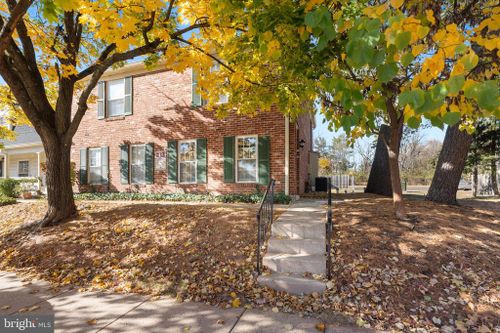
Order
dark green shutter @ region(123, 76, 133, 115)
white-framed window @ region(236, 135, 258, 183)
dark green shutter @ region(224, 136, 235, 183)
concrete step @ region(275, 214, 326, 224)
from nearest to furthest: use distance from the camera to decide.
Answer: concrete step @ region(275, 214, 326, 224), white-framed window @ region(236, 135, 258, 183), dark green shutter @ region(224, 136, 235, 183), dark green shutter @ region(123, 76, 133, 115)

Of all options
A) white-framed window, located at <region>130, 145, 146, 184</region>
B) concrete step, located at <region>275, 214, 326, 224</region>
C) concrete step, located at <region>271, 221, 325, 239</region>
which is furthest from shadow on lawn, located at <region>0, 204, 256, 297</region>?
white-framed window, located at <region>130, 145, 146, 184</region>


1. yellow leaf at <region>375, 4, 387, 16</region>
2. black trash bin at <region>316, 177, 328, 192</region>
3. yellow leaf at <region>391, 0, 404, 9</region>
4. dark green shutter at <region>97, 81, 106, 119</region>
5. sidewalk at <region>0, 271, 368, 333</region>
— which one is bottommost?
sidewalk at <region>0, 271, 368, 333</region>

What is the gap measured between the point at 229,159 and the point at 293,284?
694 centimetres

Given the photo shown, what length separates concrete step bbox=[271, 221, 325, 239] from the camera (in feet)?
17.1

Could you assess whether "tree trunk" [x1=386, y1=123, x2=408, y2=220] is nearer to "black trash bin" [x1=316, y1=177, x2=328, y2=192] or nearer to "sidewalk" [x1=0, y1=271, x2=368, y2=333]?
"sidewalk" [x1=0, y1=271, x2=368, y2=333]

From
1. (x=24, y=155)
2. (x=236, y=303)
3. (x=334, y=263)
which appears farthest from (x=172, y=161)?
(x=24, y=155)

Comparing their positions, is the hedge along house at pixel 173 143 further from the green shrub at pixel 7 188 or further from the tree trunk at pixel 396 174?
the tree trunk at pixel 396 174

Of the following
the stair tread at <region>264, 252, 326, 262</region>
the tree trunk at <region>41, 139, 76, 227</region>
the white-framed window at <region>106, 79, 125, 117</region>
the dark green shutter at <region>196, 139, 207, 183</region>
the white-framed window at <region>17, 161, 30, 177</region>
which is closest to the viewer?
the stair tread at <region>264, 252, 326, 262</region>

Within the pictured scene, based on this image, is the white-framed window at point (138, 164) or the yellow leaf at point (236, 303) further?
the white-framed window at point (138, 164)

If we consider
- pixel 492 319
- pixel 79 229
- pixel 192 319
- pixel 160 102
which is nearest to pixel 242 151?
pixel 160 102

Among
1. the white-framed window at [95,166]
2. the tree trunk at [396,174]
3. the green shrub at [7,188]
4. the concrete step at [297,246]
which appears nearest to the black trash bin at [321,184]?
the tree trunk at [396,174]

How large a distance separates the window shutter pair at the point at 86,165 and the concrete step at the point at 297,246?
10.8 meters

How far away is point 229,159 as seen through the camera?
10359mm

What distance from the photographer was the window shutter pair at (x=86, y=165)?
12.8m
